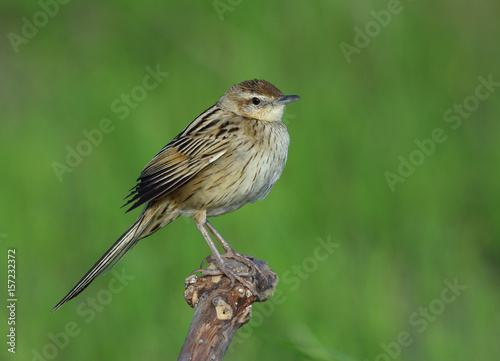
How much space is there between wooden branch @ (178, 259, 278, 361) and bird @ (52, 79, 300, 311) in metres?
0.66

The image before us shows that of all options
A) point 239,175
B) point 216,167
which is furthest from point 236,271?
point 216,167

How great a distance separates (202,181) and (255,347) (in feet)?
5.60

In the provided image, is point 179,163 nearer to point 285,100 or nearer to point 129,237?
point 129,237

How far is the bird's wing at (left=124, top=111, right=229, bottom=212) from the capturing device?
20.9 feet

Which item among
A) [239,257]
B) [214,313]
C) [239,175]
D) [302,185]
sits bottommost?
[214,313]

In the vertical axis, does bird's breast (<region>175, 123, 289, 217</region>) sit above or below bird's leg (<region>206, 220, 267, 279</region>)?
above

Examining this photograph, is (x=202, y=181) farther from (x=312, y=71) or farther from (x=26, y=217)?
(x=312, y=71)

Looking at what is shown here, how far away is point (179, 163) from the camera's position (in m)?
6.62

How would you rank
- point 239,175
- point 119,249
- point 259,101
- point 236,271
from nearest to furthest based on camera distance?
point 236,271 → point 239,175 → point 119,249 → point 259,101

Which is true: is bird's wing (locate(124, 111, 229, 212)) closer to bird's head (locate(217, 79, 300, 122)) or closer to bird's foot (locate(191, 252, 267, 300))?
bird's head (locate(217, 79, 300, 122))

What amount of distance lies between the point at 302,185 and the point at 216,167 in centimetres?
223

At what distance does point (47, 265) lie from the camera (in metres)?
8.43

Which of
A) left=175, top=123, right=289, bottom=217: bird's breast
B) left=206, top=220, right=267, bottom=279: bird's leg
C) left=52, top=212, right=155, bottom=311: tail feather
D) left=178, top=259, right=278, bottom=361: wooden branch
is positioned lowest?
left=178, top=259, right=278, bottom=361: wooden branch

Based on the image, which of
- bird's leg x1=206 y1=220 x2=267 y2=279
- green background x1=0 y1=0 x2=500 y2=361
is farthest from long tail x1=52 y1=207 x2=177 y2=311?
green background x1=0 y1=0 x2=500 y2=361
